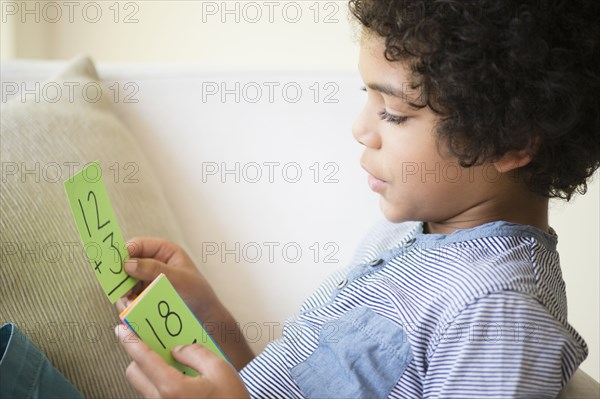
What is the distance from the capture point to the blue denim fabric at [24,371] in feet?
2.40

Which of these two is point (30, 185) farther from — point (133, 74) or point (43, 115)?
point (133, 74)

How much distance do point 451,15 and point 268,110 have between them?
520 millimetres

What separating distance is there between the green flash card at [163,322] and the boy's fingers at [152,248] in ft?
0.54

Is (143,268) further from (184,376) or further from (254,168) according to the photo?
(254,168)

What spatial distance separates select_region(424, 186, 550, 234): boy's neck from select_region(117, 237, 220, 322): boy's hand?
0.35 metres

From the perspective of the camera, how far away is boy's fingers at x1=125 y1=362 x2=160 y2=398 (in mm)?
749

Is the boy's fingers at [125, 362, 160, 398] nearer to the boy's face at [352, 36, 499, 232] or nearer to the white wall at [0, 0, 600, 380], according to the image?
the boy's face at [352, 36, 499, 232]

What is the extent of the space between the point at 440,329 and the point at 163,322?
0.28 metres

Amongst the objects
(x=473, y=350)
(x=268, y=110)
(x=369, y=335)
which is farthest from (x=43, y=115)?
(x=473, y=350)

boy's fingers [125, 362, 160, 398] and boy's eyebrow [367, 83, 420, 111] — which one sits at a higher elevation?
boy's eyebrow [367, 83, 420, 111]
